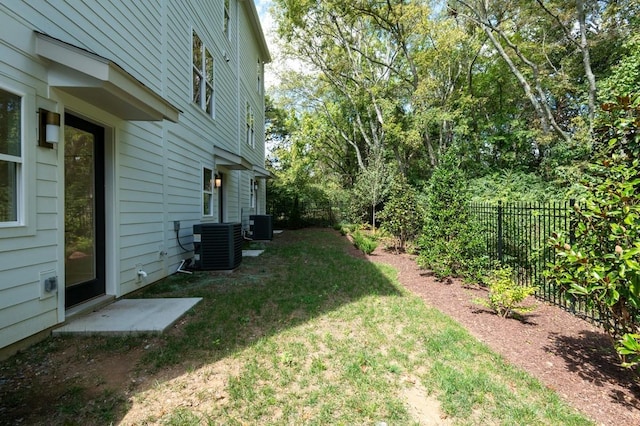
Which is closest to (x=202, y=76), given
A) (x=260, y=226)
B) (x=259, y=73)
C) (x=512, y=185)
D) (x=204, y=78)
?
(x=204, y=78)

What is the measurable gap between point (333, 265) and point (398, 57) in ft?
51.5

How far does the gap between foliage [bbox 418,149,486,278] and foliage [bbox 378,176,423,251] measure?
277 cm

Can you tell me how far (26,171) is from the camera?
9.63 ft

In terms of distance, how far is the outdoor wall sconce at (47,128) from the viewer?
311 centimetres

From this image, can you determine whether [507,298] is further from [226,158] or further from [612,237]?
[226,158]

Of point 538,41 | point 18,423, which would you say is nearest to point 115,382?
point 18,423

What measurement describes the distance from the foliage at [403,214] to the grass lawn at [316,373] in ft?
17.1

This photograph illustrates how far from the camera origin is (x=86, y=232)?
4.03 meters

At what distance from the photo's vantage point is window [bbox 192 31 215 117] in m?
7.35

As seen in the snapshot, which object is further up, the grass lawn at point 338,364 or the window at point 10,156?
the window at point 10,156

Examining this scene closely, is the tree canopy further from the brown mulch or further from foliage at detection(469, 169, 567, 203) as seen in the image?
the brown mulch

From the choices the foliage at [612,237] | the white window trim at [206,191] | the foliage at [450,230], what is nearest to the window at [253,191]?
the white window trim at [206,191]

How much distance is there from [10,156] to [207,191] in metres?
5.28

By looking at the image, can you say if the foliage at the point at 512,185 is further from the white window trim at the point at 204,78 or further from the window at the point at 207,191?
the white window trim at the point at 204,78
